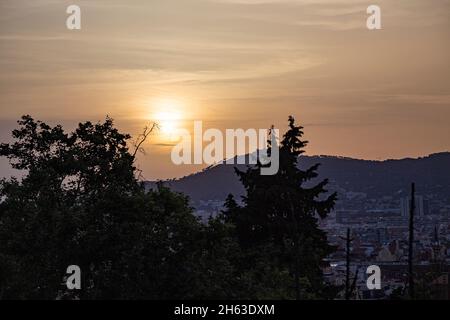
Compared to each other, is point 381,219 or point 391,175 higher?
point 391,175

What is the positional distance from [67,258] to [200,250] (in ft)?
14.0

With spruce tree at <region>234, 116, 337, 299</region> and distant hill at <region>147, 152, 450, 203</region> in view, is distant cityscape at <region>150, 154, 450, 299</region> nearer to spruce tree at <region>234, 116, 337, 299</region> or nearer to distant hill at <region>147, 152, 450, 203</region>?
distant hill at <region>147, 152, 450, 203</region>

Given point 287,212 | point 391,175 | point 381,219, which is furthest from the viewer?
point 391,175

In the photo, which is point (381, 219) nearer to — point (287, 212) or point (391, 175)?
point (391, 175)

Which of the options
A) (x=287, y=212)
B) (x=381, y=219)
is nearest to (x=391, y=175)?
(x=381, y=219)

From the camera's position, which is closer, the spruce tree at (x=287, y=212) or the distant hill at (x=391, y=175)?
the spruce tree at (x=287, y=212)

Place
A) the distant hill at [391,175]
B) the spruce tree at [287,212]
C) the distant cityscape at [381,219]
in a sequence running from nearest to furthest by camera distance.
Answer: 1. the spruce tree at [287,212]
2. the distant cityscape at [381,219]
3. the distant hill at [391,175]

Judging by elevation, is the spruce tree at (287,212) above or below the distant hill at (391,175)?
below

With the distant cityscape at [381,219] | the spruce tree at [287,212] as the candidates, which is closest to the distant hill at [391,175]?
the distant cityscape at [381,219]

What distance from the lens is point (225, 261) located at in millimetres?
28391

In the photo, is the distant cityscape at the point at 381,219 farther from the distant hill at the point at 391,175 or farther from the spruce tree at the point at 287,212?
the spruce tree at the point at 287,212

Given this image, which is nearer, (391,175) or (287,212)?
(287,212)

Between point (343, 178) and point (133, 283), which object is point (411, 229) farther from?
point (343, 178)
